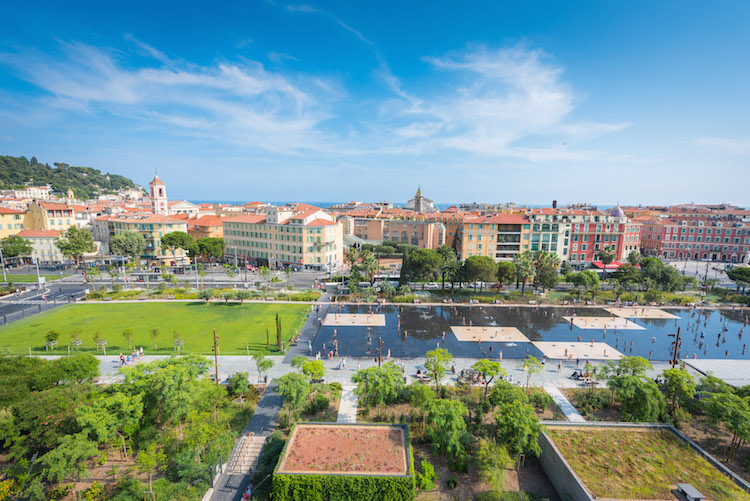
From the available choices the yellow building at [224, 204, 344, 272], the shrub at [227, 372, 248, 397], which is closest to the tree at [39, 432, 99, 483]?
the shrub at [227, 372, 248, 397]

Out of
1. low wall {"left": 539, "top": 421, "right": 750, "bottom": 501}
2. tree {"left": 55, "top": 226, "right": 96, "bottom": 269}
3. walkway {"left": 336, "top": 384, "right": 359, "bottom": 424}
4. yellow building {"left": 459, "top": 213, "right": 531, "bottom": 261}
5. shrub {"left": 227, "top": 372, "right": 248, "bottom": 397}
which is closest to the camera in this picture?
low wall {"left": 539, "top": 421, "right": 750, "bottom": 501}

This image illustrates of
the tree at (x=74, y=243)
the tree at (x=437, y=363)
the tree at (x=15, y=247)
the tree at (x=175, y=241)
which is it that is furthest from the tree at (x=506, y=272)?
the tree at (x=15, y=247)

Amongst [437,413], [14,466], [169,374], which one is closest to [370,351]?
[437,413]

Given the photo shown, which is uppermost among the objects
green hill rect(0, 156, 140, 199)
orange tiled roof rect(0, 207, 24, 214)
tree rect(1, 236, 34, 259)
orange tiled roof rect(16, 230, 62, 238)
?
green hill rect(0, 156, 140, 199)

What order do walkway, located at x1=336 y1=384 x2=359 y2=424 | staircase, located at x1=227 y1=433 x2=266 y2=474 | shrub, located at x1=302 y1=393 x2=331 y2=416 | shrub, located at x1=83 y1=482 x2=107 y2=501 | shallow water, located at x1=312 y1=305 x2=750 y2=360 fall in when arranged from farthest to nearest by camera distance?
shallow water, located at x1=312 y1=305 x2=750 y2=360, shrub, located at x1=302 y1=393 x2=331 y2=416, walkway, located at x1=336 y1=384 x2=359 y2=424, staircase, located at x1=227 y1=433 x2=266 y2=474, shrub, located at x1=83 y1=482 x2=107 y2=501

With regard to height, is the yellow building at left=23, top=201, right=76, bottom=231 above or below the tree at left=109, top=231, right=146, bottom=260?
above

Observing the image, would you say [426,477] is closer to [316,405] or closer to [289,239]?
[316,405]

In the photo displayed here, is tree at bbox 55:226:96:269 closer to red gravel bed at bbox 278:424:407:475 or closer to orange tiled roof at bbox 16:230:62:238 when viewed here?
orange tiled roof at bbox 16:230:62:238

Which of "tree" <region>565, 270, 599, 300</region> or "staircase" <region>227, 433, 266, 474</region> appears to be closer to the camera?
"staircase" <region>227, 433, 266, 474</region>
